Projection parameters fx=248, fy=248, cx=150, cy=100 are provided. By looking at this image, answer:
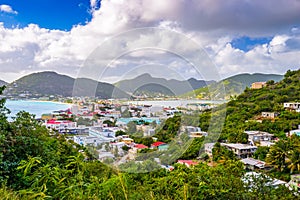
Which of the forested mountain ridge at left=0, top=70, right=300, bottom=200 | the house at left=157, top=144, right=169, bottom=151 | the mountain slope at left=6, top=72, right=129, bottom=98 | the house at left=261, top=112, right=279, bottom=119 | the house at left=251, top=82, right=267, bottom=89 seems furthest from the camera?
the house at left=251, top=82, right=267, bottom=89

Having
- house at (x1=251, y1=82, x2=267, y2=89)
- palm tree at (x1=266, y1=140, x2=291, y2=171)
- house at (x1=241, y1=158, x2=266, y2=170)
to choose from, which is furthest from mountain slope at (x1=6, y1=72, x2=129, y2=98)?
house at (x1=251, y1=82, x2=267, y2=89)

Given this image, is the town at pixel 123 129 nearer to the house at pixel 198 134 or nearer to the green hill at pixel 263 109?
the house at pixel 198 134

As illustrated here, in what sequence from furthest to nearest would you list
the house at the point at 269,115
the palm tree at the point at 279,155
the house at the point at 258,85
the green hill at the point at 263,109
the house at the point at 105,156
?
the house at the point at 258,85 < the house at the point at 269,115 < the green hill at the point at 263,109 < the palm tree at the point at 279,155 < the house at the point at 105,156

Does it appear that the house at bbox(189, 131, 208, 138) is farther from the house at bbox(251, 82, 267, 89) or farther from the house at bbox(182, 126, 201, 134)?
the house at bbox(251, 82, 267, 89)

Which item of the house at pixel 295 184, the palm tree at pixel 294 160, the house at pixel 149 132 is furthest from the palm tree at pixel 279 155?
the house at pixel 149 132

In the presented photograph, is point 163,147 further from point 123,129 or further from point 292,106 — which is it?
point 292,106

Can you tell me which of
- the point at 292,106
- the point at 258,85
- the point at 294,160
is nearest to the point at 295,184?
the point at 294,160
